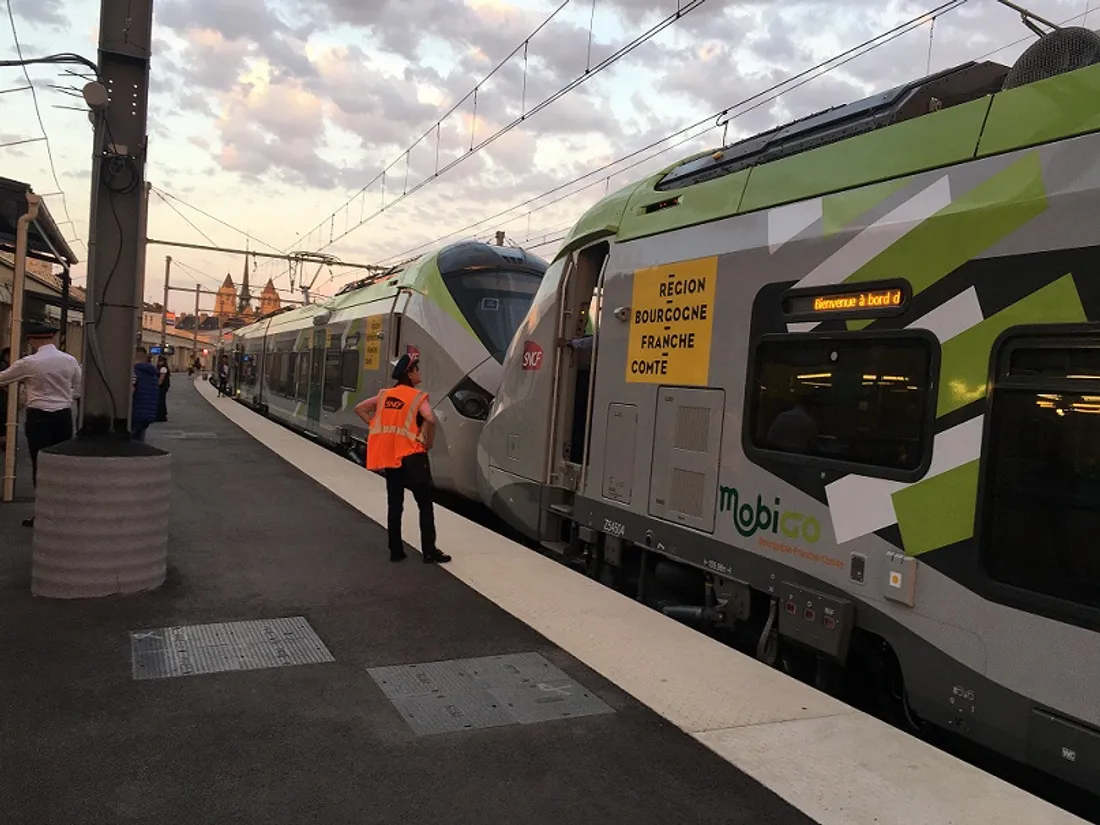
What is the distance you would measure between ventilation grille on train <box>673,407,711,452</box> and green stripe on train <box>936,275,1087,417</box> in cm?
166

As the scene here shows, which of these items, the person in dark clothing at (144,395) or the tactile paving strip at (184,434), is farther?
the tactile paving strip at (184,434)

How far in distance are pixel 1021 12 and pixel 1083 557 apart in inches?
230

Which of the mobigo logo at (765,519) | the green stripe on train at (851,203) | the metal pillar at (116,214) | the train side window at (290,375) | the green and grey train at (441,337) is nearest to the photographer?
the green stripe on train at (851,203)

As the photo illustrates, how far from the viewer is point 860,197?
14.1 ft

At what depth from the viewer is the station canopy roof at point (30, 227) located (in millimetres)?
7844

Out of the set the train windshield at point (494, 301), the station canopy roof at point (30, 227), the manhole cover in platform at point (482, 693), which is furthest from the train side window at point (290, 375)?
the manhole cover in platform at point (482, 693)

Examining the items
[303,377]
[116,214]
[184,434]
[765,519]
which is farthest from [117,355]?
[303,377]

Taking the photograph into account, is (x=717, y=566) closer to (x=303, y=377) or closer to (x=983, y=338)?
(x=983, y=338)

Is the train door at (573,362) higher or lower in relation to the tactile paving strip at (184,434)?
higher

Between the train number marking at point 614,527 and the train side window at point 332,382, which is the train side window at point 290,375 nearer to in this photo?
the train side window at point 332,382

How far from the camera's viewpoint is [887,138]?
431 cm

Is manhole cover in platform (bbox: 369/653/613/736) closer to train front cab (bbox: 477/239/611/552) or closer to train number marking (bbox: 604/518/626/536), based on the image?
train number marking (bbox: 604/518/626/536)

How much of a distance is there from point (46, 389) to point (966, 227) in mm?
7131

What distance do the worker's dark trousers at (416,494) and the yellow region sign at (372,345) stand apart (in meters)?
6.54
